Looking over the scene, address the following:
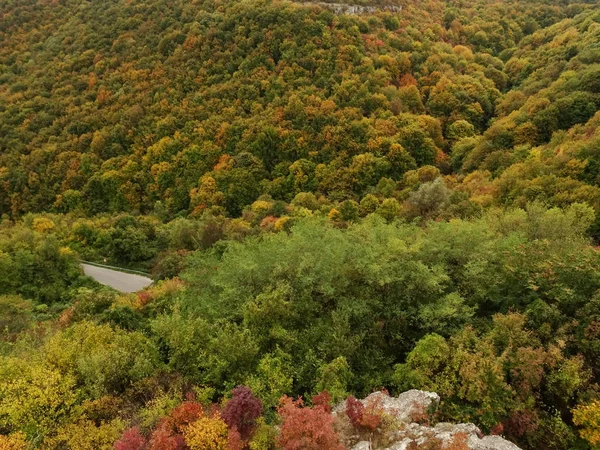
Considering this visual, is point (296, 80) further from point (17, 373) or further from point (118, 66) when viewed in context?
point (17, 373)

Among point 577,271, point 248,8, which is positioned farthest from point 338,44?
point 577,271

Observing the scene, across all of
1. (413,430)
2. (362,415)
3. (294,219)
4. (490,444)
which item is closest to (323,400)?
(362,415)

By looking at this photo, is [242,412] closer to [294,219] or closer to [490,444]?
[490,444]

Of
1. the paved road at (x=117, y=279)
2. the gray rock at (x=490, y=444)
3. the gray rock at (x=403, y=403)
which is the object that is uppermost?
the gray rock at (x=490, y=444)

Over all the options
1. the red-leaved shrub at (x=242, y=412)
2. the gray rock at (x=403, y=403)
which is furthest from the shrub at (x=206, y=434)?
the gray rock at (x=403, y=403)

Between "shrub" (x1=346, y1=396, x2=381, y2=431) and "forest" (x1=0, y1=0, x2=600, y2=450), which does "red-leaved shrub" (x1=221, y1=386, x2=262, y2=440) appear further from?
"shrub" (x1=346, y1=396, x2=381, y2=431)

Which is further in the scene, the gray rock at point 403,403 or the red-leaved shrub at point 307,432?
the gray rock at point 403,403

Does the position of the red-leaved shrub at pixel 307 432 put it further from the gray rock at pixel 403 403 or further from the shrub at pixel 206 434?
the gray rock at pixel 403 403
